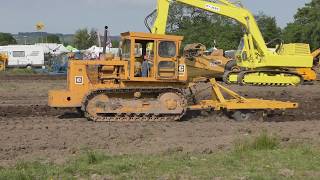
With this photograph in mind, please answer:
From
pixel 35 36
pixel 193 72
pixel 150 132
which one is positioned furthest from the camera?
pixel 35 36

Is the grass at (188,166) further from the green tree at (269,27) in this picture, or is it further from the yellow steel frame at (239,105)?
the green tree at (269,27)

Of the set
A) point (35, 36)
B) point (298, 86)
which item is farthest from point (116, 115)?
point (35, 36)

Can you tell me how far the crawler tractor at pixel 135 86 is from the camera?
16.9m

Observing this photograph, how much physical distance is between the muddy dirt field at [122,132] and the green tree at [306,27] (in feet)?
194

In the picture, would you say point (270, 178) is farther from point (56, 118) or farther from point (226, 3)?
point (226, 3)

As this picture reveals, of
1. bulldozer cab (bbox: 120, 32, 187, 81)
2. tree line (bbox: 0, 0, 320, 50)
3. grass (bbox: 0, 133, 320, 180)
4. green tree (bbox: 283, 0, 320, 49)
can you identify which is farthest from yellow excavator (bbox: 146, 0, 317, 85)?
green tree (bbox: 283, 0, 320, 49)

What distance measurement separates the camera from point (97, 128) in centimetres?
1545

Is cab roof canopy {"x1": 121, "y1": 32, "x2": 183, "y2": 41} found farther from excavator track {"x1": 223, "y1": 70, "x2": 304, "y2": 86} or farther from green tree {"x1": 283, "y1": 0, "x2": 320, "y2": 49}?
green tree {"x1": 283, "y1": 0, "x2": 320, "y2": 49}

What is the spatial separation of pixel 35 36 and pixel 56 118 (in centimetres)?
7733

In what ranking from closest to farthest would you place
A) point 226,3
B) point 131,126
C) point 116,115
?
point 131,126
point 116,115
point 226,3

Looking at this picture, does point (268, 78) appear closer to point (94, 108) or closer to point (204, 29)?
point (94, 108)

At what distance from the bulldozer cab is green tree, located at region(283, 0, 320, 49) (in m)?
62.7

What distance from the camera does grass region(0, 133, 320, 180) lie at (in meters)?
9.42

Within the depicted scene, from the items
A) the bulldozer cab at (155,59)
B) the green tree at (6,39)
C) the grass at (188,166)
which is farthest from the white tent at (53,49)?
the grass at (188,166)
